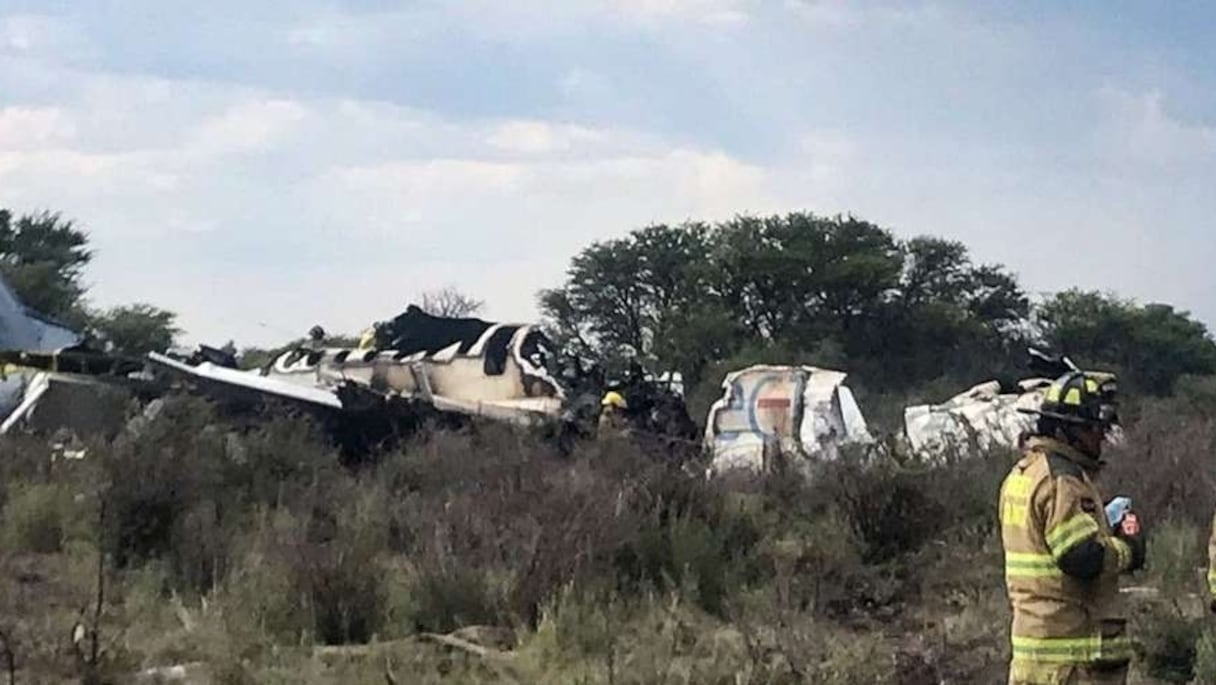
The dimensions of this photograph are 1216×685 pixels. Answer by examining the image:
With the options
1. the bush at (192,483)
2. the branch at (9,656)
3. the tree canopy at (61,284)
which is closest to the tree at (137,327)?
the tree canopy at (61,284)

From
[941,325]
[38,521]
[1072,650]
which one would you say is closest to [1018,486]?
[1072,650]

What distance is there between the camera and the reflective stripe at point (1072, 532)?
19.4 feet

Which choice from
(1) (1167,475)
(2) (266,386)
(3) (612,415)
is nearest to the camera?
(1) (1167,475)

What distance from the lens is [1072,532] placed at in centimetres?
594

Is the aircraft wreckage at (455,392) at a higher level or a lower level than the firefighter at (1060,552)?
higher

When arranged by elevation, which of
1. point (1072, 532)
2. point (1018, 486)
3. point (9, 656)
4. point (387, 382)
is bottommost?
point (9, 656)

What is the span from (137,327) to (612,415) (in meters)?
24.8

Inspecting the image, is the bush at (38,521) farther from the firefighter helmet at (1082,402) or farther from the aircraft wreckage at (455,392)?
the firefighter helmet at (1082,402)

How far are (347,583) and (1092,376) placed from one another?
4430 millimetres

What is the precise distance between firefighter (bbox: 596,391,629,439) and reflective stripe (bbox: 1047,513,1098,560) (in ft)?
31.6

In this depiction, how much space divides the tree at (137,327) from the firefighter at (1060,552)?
30029 mm

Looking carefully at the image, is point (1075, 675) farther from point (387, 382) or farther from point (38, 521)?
point (387, 382)

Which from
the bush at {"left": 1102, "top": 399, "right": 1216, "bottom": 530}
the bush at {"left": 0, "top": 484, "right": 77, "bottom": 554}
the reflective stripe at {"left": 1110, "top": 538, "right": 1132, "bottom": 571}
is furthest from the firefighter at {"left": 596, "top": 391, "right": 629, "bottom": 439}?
the reflective stripe at {"left": 1110, "top": 538, "right": 1132, "bottom": 571}

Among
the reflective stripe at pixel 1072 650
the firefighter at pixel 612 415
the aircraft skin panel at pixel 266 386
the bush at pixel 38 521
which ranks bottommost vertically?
the reflective stripe at pixel 1072 650
